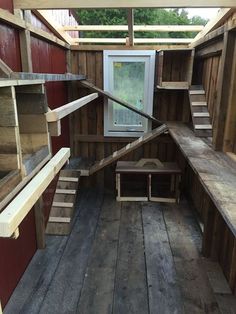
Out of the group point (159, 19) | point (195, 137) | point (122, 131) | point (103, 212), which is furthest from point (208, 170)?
point (159, 19)

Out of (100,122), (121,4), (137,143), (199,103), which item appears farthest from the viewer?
(100,122)

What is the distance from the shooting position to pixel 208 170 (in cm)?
180

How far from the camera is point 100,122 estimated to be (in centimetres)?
402

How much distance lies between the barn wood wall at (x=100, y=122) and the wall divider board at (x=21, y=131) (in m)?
2.74

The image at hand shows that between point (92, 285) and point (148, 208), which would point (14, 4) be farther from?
point (148, 208)

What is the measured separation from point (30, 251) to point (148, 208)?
63.2 inches

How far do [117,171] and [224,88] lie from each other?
1.86 m

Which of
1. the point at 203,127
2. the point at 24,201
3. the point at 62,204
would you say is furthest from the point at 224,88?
the point at 62,204

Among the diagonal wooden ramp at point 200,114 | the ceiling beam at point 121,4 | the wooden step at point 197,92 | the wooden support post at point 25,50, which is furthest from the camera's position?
the wooden step at point 197,92

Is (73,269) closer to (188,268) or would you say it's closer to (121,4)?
(188,268)

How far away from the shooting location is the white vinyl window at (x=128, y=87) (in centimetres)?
372

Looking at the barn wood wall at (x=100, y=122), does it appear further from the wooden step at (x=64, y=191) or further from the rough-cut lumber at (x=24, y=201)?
the rough-cut lumber at (x=24, y=201)

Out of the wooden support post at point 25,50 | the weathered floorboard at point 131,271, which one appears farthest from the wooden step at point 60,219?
the wooden support post at point 25,50

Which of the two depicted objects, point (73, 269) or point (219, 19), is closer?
point (73, 269)
